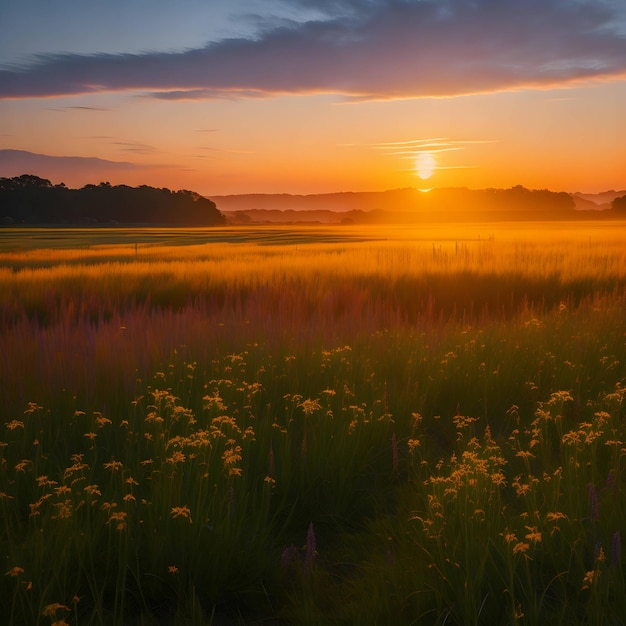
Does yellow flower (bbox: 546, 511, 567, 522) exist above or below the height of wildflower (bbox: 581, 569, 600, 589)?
above

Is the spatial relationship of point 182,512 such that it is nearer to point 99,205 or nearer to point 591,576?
point 591,576

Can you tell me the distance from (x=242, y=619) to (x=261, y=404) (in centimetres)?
214

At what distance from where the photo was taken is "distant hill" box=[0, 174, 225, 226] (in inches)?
3848

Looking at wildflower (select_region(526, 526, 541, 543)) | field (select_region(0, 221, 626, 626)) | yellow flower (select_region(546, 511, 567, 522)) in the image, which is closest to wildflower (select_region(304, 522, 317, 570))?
field (select_region(0, 221, 626, 626))

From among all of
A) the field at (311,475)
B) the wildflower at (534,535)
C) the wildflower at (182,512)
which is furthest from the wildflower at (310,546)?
the wildflower at (534,535)

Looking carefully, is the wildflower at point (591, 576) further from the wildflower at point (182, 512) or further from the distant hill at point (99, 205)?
the distant hill at point (99, 205)

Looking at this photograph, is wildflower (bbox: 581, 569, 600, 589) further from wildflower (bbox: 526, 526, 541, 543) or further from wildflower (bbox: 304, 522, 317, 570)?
wildflower (bbox: 304, 522, 317, 570)

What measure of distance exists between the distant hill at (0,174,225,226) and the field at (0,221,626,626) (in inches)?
3699

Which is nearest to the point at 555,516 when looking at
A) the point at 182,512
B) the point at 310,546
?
the point at 310,546

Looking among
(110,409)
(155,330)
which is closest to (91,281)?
(155,330)

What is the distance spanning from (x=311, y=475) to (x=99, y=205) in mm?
110117

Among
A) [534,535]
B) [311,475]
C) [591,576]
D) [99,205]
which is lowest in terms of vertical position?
[311,475]

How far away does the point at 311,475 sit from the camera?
12.2 feet

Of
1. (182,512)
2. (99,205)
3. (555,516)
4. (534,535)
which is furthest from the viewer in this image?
(99,205)
